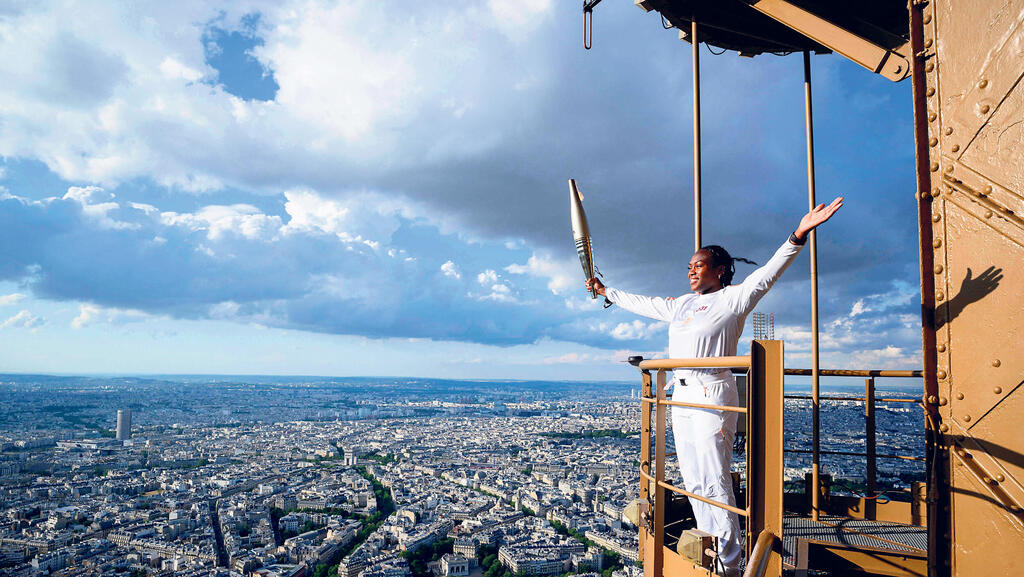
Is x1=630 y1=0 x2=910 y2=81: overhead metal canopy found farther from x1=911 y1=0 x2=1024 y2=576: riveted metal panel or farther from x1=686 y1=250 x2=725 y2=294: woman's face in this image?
x1=686 y1=250 x2=725 y2=294: woman's face

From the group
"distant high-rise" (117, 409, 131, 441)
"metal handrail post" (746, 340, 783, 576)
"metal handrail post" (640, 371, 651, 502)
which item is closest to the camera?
"metal handrail post" (746, 340, 783, 576)

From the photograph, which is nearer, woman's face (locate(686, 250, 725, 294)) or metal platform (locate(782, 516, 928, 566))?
woman's face (locate(686, 250, 725, 294))

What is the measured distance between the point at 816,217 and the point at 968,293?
2.73 ft

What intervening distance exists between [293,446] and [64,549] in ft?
108

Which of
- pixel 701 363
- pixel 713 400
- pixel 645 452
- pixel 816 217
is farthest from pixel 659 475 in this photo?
pixel 816 217

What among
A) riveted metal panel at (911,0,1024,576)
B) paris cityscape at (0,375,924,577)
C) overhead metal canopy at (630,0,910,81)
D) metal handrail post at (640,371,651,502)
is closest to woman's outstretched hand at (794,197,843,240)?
riveted metal panel at (911,0,1024,576)

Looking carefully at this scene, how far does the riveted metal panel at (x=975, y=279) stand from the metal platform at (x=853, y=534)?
1724 millimetres

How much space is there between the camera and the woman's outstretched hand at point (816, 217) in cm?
261

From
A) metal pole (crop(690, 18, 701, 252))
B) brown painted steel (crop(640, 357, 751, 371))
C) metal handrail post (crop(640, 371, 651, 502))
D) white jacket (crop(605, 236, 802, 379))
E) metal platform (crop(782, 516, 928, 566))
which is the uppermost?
metal pole (crop(690, 18, 701, 252))

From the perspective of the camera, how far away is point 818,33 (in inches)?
120

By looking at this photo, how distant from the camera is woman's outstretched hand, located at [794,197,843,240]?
261 cm

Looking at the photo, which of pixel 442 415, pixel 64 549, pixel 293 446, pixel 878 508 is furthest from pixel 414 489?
pixel 442 415

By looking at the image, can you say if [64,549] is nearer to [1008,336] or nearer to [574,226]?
[574,226]

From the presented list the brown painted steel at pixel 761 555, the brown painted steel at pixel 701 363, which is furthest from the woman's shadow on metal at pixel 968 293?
the brown painted steel at pixel 761 555
